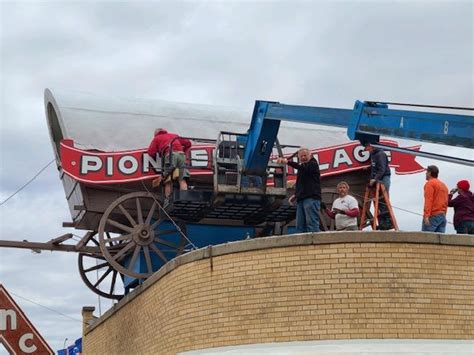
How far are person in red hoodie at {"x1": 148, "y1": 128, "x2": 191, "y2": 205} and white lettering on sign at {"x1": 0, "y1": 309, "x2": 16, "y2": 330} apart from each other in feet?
12.6

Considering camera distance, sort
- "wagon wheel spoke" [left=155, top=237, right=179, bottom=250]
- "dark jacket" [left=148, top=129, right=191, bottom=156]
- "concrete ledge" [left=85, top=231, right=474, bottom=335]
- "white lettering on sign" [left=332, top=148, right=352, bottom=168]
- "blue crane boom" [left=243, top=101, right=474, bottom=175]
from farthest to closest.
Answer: "white lettering on sign" [left=332, top=148, right=352, bottom=168] → "wagon wheel spoke" [left=155, top=237, right=179, bottom=250] → "dark jacket" [left=148, top=129, right=191, bottom=156] → "blue crane boom" [left=243, top=101, right=474, bottom=175] → "concrete ledge" [left=85, top=231, right=474, bottom=335]

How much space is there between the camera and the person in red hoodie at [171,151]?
17906 mm

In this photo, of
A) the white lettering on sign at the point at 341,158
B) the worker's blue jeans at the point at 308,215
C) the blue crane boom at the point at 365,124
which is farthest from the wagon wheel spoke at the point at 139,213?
the worker's blue jeans at the point at 308,215

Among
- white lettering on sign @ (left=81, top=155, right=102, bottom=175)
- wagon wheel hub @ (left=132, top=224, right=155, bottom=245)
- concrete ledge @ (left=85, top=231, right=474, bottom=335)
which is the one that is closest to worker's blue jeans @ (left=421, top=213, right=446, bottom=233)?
concrete ledge @ (left=85, top=231, right=474, bottom=335)

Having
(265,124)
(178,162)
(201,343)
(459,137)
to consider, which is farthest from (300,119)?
(201,343)

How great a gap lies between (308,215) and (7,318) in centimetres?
700

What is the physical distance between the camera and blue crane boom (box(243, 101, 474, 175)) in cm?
1232

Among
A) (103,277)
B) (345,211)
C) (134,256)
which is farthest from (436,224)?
(103,277)

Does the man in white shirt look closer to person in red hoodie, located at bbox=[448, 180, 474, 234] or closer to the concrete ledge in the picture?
person in red hoodie, located at bbox=[448, 180, 474, 234]

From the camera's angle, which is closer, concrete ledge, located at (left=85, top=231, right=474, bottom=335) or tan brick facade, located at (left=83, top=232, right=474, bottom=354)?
tan brick facade, located at (left=83, top=232, right=474, bottom=354)

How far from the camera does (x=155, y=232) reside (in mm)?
19438

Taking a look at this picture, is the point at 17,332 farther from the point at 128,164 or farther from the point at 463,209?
the point at 463,209

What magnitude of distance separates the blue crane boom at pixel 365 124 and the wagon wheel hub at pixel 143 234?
2.98m

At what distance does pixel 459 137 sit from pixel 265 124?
586cm
